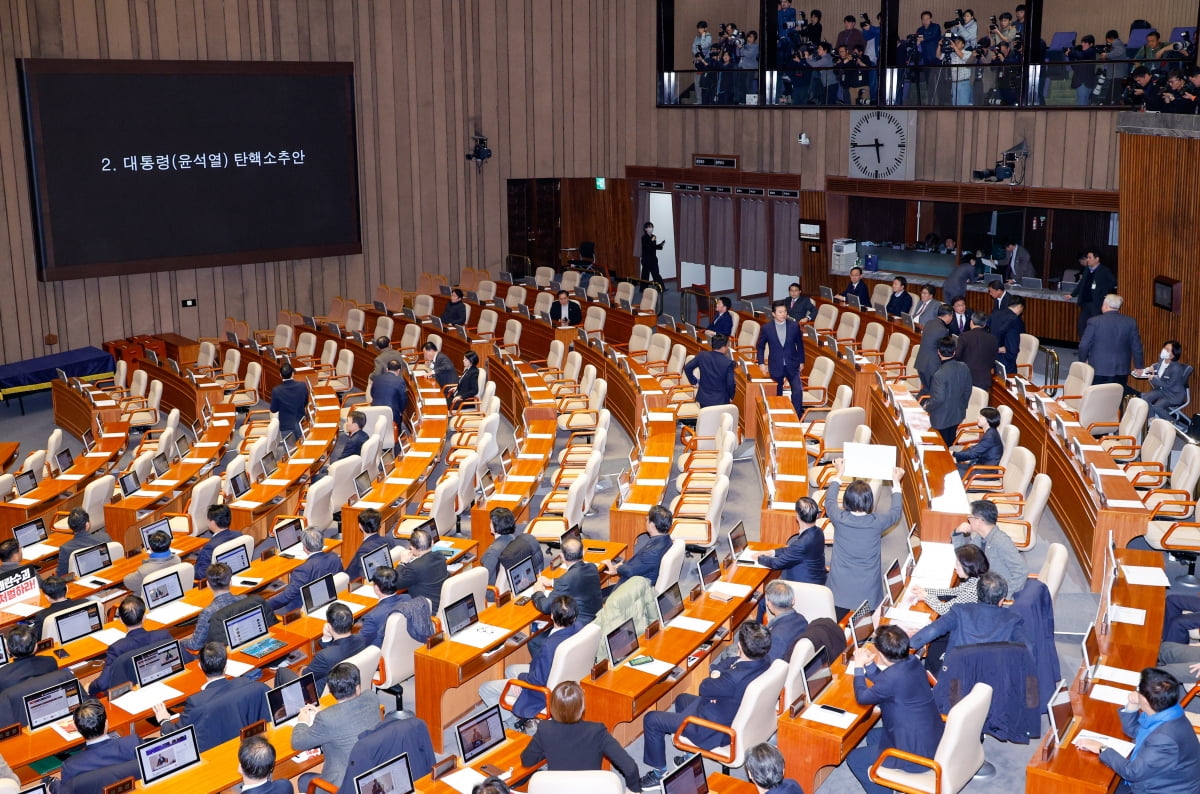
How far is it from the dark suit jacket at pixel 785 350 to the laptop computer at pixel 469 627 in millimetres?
6358

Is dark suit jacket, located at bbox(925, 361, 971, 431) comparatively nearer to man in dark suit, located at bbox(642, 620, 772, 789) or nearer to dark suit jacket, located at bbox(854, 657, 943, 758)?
man in dark suit, located at bbox(642, 620, 772, 789)


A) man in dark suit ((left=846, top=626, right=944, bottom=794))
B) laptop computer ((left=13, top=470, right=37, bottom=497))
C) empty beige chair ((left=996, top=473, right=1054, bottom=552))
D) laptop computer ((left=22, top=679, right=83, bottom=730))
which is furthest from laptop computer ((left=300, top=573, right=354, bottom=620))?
laptop computer ((left=13, top=470, right=37, bottom=497))

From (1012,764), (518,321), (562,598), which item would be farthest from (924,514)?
(518,321)

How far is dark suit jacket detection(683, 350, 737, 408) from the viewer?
42.8 ft

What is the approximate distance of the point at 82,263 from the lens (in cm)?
1903

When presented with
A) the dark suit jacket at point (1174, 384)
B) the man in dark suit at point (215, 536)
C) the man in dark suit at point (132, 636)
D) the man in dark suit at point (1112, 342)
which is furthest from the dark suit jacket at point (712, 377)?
the man in dark suit at point (132, 636)

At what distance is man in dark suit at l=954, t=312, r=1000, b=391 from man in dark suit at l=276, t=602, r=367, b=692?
7.36m

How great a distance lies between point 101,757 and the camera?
650cm

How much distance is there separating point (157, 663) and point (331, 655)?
3.92 ft

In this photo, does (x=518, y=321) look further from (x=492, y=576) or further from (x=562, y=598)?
(x=562, y=598)

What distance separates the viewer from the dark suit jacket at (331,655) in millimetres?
7422

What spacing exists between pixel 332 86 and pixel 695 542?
1450cm

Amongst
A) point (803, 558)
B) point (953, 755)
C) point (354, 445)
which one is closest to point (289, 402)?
point (354, 445)

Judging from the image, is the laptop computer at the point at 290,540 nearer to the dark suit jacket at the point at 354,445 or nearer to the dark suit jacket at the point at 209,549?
the dark suit jacket at the point at 209,549
